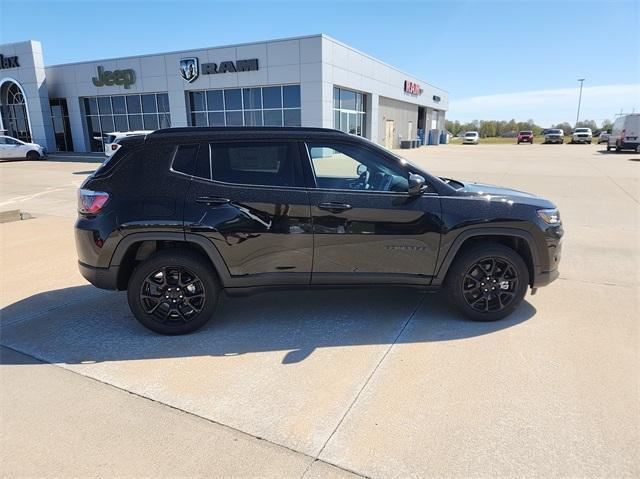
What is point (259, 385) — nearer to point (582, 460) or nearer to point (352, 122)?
point (582, 460)

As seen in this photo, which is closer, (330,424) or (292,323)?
(330,424)

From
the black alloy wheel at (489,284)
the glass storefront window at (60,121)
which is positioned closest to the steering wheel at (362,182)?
the black alloy wheel at (489,284)

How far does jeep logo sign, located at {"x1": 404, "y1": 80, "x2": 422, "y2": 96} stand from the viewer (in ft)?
129

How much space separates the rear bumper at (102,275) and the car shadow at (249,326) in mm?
448

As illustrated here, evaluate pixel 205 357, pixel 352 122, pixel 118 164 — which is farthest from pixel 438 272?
pixel 352 122

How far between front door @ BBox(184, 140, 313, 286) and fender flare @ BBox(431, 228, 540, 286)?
4.00 feet

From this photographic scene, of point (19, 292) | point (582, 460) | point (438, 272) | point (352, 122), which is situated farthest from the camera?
point (352, 122)

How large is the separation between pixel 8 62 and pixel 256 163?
37221mm

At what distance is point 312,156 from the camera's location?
13.0 feet

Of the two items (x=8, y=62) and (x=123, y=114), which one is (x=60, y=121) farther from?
(x=123, y=114)

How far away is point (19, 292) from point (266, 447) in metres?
4.04

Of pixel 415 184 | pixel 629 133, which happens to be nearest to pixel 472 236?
pixel 415 184

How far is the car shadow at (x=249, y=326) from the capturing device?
12.1 feet

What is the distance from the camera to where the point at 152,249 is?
3.98 metres
